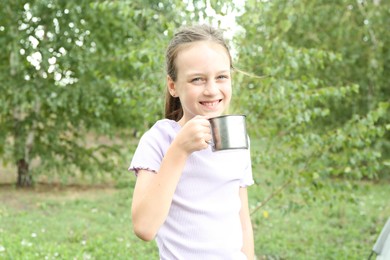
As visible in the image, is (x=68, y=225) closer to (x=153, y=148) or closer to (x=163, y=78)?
(x=163, y=78)

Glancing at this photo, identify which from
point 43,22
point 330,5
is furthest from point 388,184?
point 43,22

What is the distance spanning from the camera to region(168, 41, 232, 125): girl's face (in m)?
1.71

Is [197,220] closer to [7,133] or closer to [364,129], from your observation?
[364,129]

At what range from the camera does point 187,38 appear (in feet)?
5.92

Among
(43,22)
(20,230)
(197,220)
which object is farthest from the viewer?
(43,22)

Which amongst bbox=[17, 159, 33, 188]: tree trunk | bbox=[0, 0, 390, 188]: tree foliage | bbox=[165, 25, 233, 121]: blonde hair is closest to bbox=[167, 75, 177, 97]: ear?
bbox=[165, 25, 233, 121]: blonde hair

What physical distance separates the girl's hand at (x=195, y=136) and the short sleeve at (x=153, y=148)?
137 mm

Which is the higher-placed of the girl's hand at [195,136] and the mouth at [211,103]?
the mouth at [211,103]

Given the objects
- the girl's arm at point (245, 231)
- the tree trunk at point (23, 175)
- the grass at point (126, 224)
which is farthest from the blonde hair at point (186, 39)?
the tree trunk at point (23, 175)

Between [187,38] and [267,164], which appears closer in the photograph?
[187,38]

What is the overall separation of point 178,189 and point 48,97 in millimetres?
7193

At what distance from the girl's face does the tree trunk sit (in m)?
8.08

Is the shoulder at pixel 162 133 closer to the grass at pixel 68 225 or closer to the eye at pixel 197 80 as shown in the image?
the eye at pixel 197 80

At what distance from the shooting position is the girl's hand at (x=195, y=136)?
1546 millimetres
